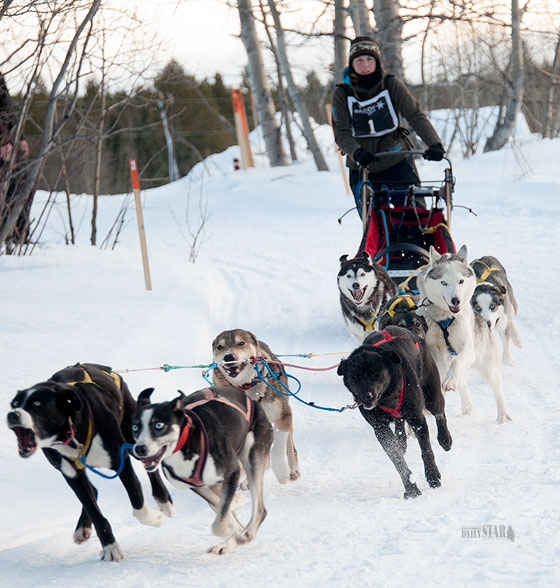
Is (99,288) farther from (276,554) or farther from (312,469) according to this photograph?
(276,554)

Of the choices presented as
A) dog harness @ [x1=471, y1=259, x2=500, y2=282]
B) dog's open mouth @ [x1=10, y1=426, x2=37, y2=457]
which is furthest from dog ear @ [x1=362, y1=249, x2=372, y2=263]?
dog's open mouth @ [x1=10, y1=426, x2=37, y2=457]

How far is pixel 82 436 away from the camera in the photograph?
2842mm

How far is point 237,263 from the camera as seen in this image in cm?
1015

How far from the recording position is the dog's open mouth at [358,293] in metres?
5.15

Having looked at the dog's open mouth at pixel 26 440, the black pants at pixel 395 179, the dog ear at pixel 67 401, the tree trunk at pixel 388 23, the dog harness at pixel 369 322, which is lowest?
the dog harness at pixel 369 322

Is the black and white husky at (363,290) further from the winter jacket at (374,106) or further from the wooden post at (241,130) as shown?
the wooden post at (241,130)

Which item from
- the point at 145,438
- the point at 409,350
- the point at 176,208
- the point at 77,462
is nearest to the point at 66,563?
the point at 77,462

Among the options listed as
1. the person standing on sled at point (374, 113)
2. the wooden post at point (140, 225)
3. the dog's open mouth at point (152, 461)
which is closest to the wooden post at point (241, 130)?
the wooden post at point (140, 225)

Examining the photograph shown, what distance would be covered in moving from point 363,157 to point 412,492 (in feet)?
10.2

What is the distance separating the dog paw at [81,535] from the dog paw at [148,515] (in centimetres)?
28

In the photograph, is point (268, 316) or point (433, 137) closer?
point (433, 137)

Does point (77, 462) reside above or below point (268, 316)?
above

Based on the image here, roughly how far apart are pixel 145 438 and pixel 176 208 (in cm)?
1408

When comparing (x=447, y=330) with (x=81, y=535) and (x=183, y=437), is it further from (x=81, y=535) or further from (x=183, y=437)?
(x=81, y=535)
